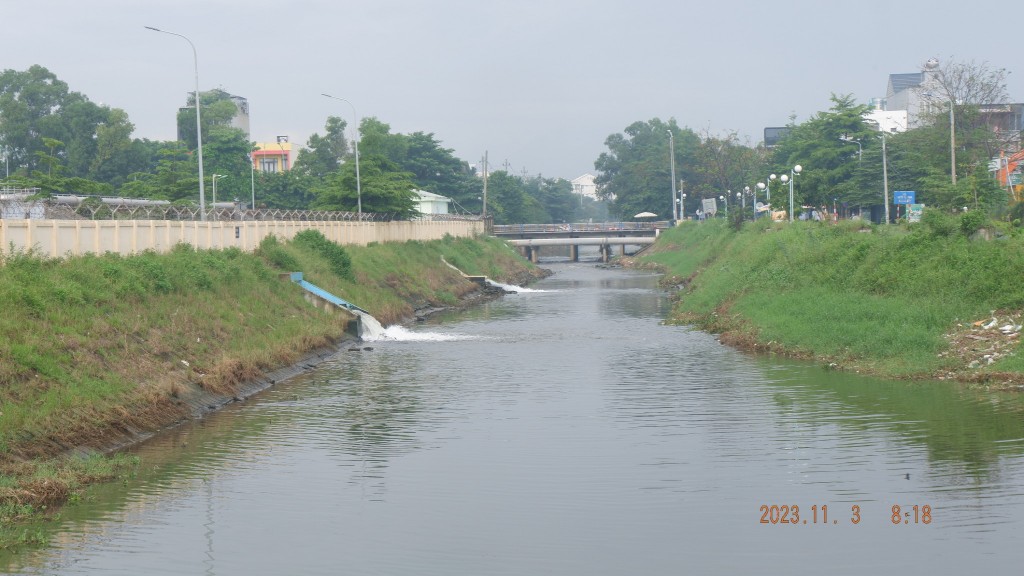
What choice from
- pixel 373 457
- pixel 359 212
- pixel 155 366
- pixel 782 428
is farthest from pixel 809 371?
pixel 359 212

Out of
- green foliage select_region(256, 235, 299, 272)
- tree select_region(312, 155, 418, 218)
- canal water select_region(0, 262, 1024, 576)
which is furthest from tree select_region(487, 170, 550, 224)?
canal water select_region(0, 262, 1024, 576)

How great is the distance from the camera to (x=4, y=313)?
22516mm

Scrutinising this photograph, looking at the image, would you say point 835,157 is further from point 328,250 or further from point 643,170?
point 643,170

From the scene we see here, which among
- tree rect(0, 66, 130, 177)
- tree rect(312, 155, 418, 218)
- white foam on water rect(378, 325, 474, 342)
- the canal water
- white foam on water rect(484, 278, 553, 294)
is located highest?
tree rect(0, 66, 130, 177)

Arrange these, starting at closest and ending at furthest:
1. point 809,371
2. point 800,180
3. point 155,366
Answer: point 155,366
point 809,371
point 800,180

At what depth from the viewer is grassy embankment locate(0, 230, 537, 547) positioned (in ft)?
60.1

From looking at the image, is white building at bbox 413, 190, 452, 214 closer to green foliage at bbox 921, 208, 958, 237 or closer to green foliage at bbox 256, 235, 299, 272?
green foliage at bbox 256, 235, 299, 272

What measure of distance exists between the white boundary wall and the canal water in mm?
7148

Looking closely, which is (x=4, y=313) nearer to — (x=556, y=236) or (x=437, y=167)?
(x=556, y=236)

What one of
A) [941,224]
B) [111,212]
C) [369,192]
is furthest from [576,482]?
[369,192]

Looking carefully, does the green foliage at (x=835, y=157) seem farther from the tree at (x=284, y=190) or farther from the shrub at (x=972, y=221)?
the tree at (x=284, y=190)

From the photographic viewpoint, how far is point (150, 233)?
35.7 metres

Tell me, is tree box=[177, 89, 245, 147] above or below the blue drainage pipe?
above

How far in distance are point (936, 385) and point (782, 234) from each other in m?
25.9
